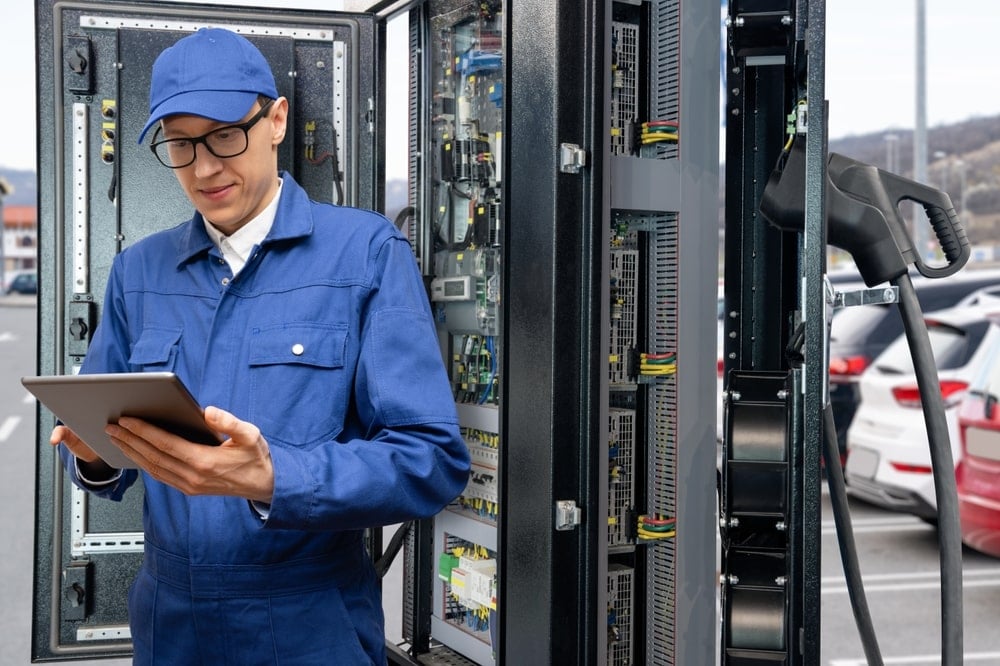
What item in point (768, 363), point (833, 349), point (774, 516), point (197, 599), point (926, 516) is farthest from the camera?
point (833, 349)

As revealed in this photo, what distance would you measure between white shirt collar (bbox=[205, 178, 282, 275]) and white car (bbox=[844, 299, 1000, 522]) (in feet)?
16.0

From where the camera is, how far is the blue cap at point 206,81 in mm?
2023

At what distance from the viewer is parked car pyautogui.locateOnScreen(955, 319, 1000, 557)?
5.46 metres

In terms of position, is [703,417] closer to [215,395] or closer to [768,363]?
[768,363]

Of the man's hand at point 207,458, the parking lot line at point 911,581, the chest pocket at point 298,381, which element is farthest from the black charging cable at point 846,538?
the parking lot line at point 911,581

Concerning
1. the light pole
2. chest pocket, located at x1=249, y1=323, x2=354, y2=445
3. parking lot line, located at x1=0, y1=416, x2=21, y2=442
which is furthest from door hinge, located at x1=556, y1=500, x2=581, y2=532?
the light pole

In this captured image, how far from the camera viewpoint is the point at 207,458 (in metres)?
1.63

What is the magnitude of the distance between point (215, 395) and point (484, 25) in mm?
1698

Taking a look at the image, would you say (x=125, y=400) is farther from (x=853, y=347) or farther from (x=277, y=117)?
(x=853, y=347)

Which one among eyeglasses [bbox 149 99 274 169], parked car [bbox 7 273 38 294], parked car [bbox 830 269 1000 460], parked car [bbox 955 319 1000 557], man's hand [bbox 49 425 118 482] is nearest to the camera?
man's hand [bbox 49 425 118 482]

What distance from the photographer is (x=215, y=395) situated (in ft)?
6.75

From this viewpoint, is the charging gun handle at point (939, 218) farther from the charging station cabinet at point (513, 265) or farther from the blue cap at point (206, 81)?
the blue cap at point (206, 81)

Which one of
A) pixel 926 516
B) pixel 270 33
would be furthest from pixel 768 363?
pixel 926 516

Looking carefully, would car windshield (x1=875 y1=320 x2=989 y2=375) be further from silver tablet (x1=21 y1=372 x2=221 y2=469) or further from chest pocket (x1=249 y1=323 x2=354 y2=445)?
silver tablet (x1=21 y1=372 x2=221 y2=469)
